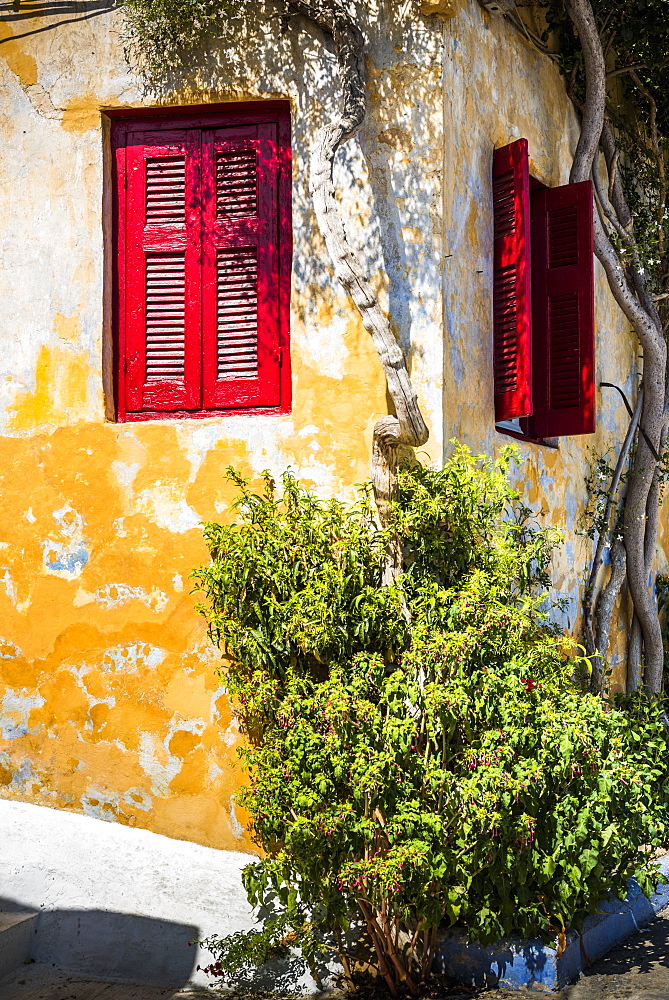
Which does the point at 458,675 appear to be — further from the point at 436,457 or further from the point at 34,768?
the point at 34,768

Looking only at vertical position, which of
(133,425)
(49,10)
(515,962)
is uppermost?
(49,10)

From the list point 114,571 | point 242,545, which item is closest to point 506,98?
point 242,545

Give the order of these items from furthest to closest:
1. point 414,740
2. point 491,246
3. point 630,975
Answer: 1. point 491,246
2. point 630,975
3. point 414,740

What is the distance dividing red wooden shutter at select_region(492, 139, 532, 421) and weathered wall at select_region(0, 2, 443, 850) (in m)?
0.61

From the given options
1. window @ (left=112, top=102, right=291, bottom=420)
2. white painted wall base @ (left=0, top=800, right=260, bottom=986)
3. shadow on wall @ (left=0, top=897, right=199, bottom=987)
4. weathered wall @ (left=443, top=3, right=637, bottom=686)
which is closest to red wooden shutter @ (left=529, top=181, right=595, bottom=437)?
weathered wall @ (left=443, top=3, right=637, bottom=686)

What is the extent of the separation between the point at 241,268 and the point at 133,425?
100 cm

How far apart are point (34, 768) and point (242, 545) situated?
1.73 metres

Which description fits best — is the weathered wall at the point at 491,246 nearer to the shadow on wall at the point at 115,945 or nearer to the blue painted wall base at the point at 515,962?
the blue painted wall base at the point at 515,962

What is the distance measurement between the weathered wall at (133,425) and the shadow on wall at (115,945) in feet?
1.51

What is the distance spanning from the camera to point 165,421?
17.7ft

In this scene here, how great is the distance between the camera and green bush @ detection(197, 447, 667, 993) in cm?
411

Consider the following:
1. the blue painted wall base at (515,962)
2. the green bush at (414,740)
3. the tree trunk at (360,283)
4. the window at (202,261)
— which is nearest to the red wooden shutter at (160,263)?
the window at (202,261)

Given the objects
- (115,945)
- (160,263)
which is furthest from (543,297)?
(115,945)

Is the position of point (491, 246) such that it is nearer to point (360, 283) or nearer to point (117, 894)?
point (360, 283)
